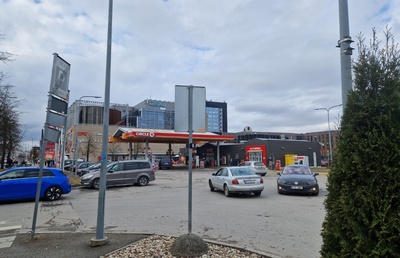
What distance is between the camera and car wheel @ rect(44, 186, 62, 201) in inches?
564

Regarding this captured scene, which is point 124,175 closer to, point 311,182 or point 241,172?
point 241,172

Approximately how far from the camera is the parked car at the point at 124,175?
19.6 metres

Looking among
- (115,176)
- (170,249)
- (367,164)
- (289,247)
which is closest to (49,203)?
(115,176)

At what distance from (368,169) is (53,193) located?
578 inches

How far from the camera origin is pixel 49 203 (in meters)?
13.6

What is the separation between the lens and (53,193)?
47.6 feet

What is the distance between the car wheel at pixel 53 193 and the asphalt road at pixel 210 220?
77cm

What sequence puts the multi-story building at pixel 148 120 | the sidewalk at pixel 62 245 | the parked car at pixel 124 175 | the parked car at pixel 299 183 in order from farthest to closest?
the multi-story building at pixel 148 120
the parked car at pixel 124 175
the parked car at pixel 299 183
the sidewalk at pixel 62 245

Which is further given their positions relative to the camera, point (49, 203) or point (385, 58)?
point (49, 203)

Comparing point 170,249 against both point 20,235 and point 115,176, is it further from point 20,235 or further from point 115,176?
point 115,176

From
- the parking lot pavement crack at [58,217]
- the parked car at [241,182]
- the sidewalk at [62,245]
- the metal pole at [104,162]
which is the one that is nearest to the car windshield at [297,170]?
the parked car at [241,182]

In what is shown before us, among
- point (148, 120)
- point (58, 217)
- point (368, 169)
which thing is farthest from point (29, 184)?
point (148, 120)

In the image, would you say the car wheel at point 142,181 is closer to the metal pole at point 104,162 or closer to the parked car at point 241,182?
the parked car at point 241,182

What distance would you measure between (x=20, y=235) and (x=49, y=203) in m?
6.56
